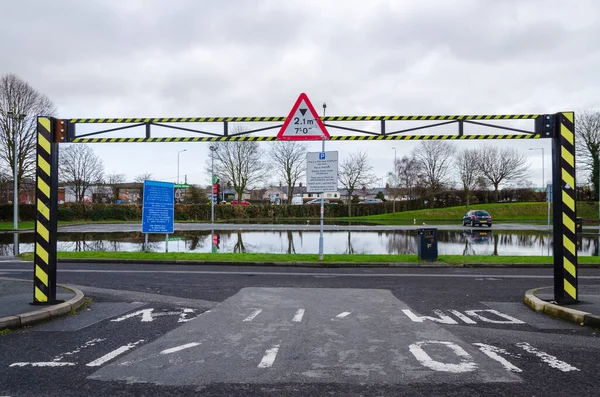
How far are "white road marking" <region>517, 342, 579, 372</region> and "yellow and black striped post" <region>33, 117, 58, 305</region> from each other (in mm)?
7497

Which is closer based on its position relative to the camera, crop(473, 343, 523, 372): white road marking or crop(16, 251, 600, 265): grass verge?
crop(473, 343, 523, 372): white road marking

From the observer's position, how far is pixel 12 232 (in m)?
32.5

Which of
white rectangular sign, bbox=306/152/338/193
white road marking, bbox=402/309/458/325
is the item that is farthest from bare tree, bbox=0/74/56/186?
white road marking, bbox=402/309/458/325

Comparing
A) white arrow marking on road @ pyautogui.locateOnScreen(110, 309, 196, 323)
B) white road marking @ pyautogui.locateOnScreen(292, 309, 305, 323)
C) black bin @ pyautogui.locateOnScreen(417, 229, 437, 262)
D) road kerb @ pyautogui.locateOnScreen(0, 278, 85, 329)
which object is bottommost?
white road marking @ pyautogui.locateOnScreen(292, 309, 305, 323)

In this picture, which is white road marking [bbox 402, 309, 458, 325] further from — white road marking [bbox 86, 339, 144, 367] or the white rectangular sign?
the white rectangular sign

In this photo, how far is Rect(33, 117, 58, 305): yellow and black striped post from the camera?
305 inches

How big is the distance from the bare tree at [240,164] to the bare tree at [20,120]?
21779 millimetres

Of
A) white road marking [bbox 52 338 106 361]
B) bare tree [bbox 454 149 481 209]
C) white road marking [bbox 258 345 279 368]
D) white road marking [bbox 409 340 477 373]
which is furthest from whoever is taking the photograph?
bare tree [bbox 454 149 481 209]

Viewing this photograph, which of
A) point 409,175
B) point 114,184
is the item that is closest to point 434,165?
point 409,175

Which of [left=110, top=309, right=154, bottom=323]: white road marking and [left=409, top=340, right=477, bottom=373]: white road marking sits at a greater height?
[left=409, top=340, right=477, bottom=373]: white road marking

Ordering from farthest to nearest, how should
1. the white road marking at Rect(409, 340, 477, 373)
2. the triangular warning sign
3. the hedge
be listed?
the hedge < the triangular warning sign < the white road marking at Rect(409, 340, 477, 373)

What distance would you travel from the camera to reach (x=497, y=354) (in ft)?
17.1

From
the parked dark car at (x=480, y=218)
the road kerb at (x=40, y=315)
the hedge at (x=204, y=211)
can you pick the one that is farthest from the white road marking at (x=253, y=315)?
the hedge at (x=204, y=211)

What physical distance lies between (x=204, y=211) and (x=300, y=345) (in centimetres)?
5096
